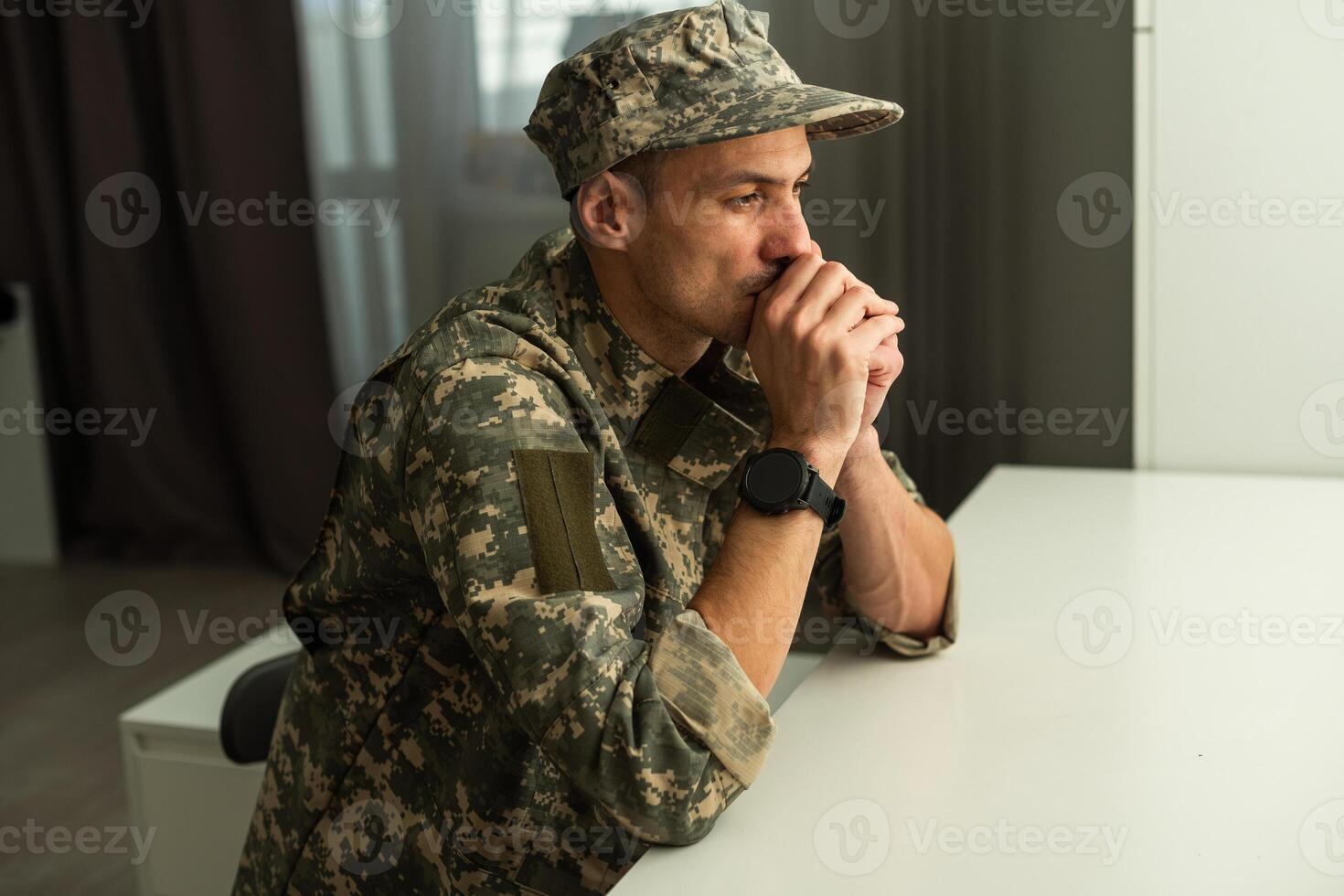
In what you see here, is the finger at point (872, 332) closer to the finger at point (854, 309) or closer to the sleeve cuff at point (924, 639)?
the finger at point (854, 309)

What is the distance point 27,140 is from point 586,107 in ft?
10.3

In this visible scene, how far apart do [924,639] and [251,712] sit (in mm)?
746

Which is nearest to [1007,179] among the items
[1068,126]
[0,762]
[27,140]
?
[1068,126]

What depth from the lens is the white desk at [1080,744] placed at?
947mm

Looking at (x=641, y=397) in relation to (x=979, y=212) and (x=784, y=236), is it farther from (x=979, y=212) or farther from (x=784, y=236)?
(x=979, y=212)

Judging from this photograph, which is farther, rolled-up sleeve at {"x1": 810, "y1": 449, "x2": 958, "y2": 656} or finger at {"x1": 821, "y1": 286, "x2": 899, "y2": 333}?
rolled-up sleeve at {"x1": 810, "y1": 449, "x2": 958, "y2": 656}

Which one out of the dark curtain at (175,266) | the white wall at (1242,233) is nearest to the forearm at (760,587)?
the white wall at (1242,233)

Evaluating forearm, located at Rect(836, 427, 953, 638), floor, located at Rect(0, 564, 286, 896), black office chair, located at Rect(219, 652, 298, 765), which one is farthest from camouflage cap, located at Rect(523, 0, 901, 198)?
floor, located at Rect(0, 564, 286, 896)

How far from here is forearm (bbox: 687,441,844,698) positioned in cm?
105

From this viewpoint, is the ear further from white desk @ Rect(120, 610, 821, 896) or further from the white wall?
the white wall

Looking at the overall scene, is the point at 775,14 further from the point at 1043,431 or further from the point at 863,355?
the point at 863,355

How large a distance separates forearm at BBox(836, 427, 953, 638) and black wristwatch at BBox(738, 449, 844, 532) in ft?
0.72

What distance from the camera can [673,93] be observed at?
3.68ft

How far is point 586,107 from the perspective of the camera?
114cm
